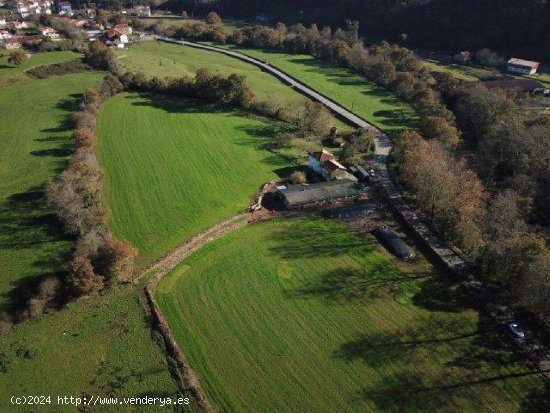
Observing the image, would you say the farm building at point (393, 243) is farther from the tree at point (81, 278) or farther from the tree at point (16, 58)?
the tree at point (16, 58)

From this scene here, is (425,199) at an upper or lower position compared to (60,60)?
lower

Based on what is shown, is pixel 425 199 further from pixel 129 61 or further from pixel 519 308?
pixel 129 61

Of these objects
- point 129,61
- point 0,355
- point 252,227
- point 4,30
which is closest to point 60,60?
point 129,61

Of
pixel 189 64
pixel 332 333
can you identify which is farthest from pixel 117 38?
pixel 332 333

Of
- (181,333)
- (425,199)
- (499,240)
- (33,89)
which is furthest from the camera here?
(33,89)

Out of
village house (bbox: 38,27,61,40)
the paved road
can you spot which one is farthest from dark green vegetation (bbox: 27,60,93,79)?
the paved road

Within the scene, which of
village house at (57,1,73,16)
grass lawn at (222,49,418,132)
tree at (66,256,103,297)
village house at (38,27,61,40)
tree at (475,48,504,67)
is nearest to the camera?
tree at (66,256,103,297)

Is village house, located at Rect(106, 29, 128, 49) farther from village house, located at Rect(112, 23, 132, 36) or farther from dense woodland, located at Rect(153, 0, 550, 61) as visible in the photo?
dense woodland, located at Rect(153, 0, 550, 61)
